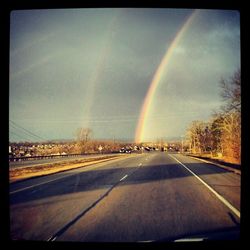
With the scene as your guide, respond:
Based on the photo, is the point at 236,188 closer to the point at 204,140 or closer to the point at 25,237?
the point at 25,237

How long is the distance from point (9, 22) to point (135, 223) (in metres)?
4.22

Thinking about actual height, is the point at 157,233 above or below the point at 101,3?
below

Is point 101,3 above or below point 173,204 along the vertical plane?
above

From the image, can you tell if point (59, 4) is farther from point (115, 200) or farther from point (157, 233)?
point (115, 200)

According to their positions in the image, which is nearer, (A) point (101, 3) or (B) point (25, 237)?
(A) point (101, 3)

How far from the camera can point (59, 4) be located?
3574 mm

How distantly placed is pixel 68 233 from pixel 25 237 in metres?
0.72

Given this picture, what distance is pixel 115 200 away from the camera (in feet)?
29.2

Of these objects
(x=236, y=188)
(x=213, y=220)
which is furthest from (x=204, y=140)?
(x=213, y=220)
